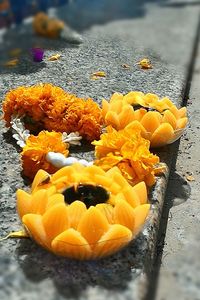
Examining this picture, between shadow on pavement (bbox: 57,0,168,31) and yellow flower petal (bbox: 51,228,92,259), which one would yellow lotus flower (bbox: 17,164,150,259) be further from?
shadow on pavement (bbox: 57,0,168,31)

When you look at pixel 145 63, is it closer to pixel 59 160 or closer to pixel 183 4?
pixel 183 4

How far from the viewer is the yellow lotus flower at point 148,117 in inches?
88.8

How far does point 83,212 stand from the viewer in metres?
1.60

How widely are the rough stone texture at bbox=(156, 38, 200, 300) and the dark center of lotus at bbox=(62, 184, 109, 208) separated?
0.36m

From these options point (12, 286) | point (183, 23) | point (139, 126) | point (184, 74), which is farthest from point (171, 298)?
point (184, 74)

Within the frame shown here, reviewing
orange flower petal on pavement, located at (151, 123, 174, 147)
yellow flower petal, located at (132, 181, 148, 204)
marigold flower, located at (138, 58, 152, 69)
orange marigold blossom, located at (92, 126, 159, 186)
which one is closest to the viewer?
yellow flower petal, located at (132, 181, 148, 204)

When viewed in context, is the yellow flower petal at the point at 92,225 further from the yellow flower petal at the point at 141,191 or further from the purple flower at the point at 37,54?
the purple flower at the point at 37,54

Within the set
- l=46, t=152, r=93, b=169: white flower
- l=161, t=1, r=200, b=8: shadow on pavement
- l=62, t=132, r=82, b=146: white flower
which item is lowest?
l=62, t=132, r=82, b=146: white flower

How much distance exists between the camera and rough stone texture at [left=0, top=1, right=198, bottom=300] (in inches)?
60.7

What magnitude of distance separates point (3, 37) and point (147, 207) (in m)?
1.60

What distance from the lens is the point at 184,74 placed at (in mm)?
3504

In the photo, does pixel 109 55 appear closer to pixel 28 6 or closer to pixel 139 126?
pixel 28 6

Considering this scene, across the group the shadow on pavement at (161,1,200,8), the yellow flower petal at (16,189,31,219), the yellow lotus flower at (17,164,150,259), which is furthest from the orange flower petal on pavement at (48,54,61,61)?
the yellow flower petal at (16,189,31,219)

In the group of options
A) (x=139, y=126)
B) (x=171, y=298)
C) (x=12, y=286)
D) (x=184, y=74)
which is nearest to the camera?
(x=12, y=286)
